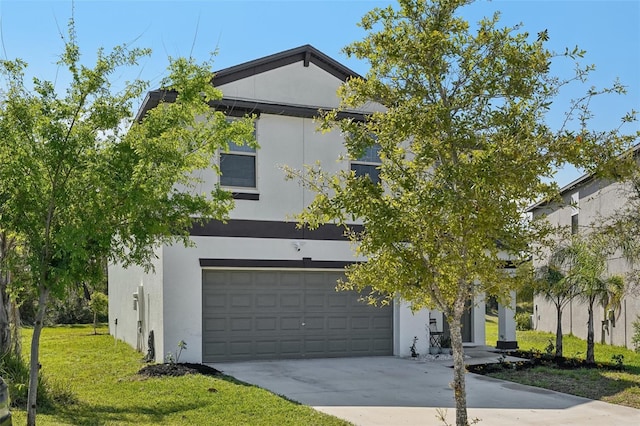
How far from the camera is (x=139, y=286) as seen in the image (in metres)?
18.2

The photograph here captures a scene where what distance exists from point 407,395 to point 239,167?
6.90 m

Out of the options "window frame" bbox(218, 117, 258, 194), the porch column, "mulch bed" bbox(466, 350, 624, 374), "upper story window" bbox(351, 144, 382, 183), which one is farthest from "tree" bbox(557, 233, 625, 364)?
"window frame" bbox(218, 117, 258, 194)

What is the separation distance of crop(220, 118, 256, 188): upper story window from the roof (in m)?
1.00

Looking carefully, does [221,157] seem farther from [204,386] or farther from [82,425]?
[82,425]

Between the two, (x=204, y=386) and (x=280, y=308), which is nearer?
(x=204, y=386)

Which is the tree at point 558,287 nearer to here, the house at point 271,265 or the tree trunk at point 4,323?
the house at point 271,265

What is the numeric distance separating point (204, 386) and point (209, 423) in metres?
2.84

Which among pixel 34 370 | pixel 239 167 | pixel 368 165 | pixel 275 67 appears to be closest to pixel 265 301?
pixel 239 167

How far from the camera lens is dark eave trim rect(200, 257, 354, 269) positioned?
50.0 ft

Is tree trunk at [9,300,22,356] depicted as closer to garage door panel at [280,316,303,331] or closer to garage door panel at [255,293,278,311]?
garage door panel at [255,293,278,311]

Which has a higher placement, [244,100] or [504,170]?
[244,100]

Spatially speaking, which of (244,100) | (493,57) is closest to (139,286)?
(244,100)

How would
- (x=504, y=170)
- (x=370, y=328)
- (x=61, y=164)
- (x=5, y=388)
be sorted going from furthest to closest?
(x=370, y=328)
(x=61, y=164)
(x=504, y=170)
(x=5, y=388)

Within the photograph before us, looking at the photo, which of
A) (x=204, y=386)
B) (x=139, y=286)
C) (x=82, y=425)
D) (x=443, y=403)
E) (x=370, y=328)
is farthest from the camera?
(x=139, y=286)
